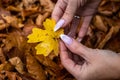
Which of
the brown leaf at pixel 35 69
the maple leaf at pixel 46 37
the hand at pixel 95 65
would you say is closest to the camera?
the hand at pixel 95 65

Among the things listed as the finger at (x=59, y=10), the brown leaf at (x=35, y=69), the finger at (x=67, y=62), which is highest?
the finger at (x=59, y=10)

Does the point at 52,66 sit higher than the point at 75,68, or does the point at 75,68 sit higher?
the point at 75,68

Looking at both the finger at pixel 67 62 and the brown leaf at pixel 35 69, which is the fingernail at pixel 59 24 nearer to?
the finger at pixel 67 62

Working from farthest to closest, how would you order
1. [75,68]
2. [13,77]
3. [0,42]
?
Result: 1. [0,42]
2. [13,77]
3. [75,68]

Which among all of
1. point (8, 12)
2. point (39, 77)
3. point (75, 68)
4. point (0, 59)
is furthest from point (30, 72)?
point (8, 12)

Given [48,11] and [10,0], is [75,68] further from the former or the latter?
[10,0]

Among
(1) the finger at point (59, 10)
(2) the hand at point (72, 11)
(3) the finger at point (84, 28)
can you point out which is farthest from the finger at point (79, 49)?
(3) the finger at point (84, 28)
